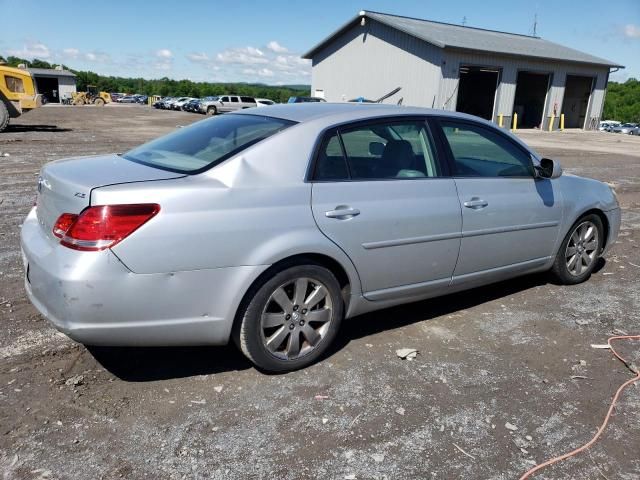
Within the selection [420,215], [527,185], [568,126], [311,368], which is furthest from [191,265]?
[568,126]

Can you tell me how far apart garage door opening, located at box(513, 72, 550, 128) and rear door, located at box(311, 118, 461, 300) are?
128 feet

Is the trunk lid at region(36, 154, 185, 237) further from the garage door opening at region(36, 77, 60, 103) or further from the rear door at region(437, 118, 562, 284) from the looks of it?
the garage door opening at region(36, 77, 60, 103)

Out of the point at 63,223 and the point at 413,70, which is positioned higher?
the point at 413,70

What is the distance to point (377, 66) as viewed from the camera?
3372 centimetres

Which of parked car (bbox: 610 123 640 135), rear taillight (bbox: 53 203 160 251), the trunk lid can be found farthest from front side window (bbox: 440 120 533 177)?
parked car (bbox: 610 123 640 135)

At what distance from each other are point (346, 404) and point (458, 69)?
29.8 meters

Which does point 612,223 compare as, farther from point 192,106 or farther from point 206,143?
point 192,106

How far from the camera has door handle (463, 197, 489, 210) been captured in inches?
155

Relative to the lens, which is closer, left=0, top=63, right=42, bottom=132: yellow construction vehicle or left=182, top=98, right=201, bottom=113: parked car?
left=0, top=63, right=42, bottom=132: yellow construction vehicle

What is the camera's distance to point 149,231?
279cm

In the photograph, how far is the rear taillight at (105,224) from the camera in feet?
9.00

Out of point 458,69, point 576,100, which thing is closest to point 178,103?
point 458,69

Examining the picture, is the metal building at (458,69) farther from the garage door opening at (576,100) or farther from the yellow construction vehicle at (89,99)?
the yellow construction vehicle at (89,99)

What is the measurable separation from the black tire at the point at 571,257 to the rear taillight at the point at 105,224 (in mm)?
3680
